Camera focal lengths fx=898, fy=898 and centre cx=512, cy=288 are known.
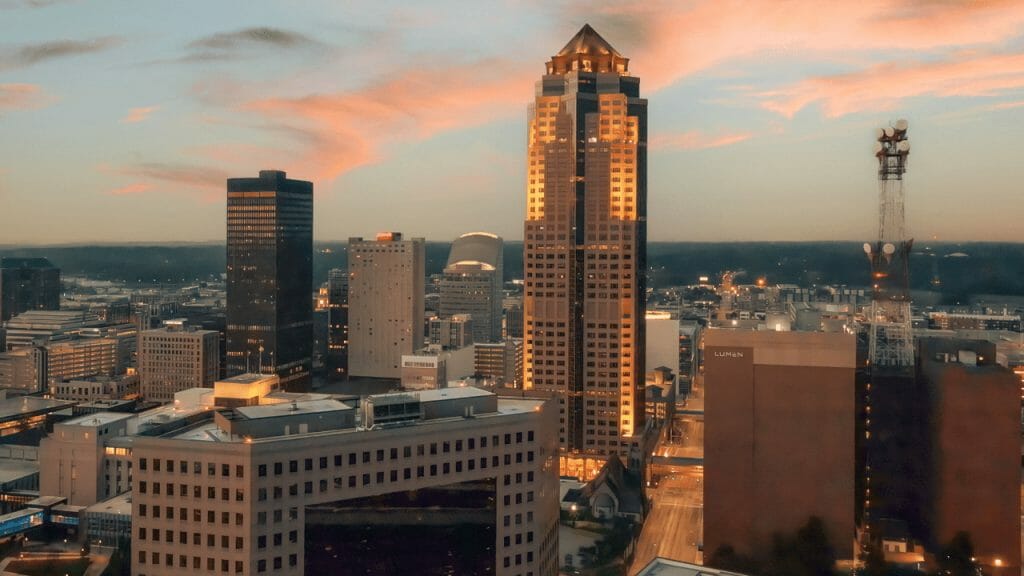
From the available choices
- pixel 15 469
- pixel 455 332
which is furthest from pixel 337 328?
pixel 15 469

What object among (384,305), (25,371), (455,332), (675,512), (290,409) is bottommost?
(675,512)

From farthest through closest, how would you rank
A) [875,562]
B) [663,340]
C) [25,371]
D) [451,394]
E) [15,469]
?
[663,340]
[25,371]
[15,469]
[875,562]
[451,394]

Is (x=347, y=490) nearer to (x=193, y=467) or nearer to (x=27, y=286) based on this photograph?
(x=193, y=467)

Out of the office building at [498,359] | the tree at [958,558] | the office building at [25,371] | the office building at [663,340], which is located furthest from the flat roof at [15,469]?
the office building at [663,340]

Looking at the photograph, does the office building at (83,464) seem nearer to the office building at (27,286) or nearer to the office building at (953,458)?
the office building at (953,458)

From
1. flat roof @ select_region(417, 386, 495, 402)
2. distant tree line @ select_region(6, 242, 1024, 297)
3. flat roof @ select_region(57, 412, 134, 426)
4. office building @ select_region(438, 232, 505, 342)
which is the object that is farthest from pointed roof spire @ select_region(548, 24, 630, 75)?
office building @ select_region(438, 232, 505, 342)

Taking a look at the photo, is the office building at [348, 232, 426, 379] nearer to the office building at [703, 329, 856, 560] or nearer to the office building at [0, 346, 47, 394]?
the office building at [0, 346, 47, 394]
